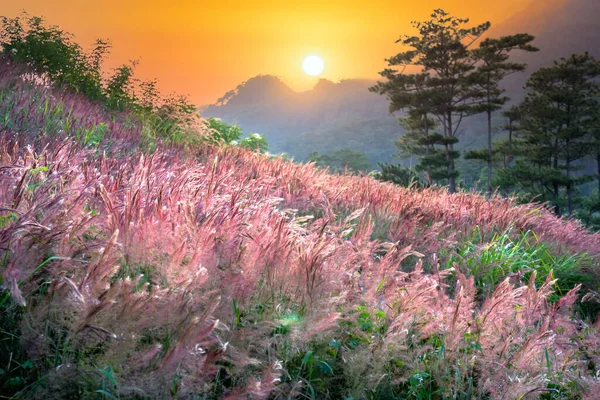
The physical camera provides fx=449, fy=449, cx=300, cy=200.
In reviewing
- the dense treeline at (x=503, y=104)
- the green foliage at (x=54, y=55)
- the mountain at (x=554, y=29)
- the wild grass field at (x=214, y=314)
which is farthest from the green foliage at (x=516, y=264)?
the mountain at (x=554, y=29)

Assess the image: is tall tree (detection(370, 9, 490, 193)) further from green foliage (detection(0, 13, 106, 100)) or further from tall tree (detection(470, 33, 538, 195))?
green foliage (detection(0, 13, 106, 100))

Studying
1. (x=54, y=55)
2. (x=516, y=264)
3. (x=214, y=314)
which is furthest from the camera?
(x=54, y=55)

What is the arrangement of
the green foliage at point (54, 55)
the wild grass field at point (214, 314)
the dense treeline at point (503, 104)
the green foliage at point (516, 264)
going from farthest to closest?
the dense treeline at point (503, 104), the green foliage at point (54, 55), the green foliage at point (516, 264), the wild grass field at point (214, 314)

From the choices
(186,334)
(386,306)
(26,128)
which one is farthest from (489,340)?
(26,128)

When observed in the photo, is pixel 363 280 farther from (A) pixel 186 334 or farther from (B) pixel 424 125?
(B) pixel 424 125

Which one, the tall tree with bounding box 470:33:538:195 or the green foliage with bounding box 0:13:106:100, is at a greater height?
the tall tree with bounding box 470:33:538:195

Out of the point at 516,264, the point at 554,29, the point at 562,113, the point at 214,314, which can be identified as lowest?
the point at 516,264

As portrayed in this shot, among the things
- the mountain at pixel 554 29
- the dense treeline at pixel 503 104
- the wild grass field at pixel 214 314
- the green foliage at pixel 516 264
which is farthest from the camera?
the mountain at pixel 554 29

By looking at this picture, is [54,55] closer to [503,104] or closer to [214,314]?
[214,314]

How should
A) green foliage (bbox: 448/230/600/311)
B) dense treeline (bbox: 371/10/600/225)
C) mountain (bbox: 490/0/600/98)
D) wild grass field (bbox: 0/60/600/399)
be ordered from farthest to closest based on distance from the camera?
1. mountain (bbox: 490/0/600/98)
2. dense treeline (bbox: 371/10/600/225)
3. green foliage (bbox: 448/230/600/311)
4. wild grass field (bbox: 0/60/600/399)

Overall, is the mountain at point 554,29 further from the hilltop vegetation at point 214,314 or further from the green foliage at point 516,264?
the hilltop vegetation at point 214,314

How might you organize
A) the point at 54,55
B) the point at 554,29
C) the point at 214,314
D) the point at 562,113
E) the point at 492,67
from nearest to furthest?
the point at 214,314
the point at 54,55
the point at 562,113
the point at 492,67
the point at 554,29

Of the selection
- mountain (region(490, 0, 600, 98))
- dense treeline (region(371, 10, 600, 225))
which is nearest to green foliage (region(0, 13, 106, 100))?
dense treeline (region(371, 10, 600, 225))

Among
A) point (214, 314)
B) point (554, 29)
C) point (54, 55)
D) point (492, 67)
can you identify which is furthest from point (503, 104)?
point (554, 29)
